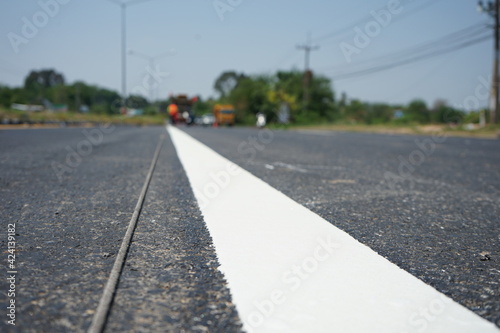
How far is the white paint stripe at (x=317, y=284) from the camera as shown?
1143 millimetres

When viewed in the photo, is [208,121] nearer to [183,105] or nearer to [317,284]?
[183,105]

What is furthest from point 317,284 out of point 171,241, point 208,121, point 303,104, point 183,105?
point 303,104

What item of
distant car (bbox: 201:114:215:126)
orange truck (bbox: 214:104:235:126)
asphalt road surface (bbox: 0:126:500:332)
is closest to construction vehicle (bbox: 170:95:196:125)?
distant car (bbox: 201:114:215:126)

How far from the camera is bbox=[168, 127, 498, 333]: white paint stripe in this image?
1143 millimetres

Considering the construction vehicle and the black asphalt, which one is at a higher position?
the construction vehicle

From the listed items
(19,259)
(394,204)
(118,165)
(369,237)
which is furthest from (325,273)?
(118,165)

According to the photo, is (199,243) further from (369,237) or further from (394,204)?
(394,204)

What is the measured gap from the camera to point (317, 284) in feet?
4.62

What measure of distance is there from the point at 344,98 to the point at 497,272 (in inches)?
3705

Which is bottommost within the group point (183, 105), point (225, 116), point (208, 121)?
point (208, 121)

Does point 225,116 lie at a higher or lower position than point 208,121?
higher

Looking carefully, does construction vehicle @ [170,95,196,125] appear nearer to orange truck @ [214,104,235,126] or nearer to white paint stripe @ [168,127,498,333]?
orange truck @ [214,104,235,126]

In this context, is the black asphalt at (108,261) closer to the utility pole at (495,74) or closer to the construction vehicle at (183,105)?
the utility pole at (495,74)

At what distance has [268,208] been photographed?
105 inches
